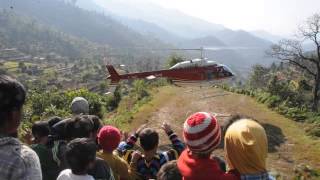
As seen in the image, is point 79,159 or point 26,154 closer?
point 26,154

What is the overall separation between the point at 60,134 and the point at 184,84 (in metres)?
15.7

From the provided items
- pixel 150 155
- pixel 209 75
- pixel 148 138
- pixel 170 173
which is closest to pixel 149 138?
pixel 148 138

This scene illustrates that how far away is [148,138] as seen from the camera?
4277 millimetres

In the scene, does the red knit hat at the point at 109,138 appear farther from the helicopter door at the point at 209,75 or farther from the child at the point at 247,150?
the helicopter door at the point at 209,75

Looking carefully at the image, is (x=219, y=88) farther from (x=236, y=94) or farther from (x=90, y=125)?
(x=90, y=125)

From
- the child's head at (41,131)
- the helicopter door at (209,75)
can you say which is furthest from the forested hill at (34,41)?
the child's head at (41,131)

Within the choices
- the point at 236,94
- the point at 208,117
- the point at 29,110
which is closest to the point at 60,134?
the point at 208,117

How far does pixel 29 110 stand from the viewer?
18.0 meters

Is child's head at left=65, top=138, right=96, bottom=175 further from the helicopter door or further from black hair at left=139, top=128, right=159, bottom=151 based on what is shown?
the helicopter door

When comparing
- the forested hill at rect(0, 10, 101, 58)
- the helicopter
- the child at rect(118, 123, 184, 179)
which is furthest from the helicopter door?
the forested hill at rect(0, 10, 101, 58)

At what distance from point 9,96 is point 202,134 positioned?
1.46m

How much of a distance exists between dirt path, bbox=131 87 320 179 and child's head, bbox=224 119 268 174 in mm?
7706

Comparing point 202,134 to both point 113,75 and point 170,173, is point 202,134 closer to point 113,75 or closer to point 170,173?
point 170,173

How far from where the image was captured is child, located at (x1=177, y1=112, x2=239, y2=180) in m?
3.13
